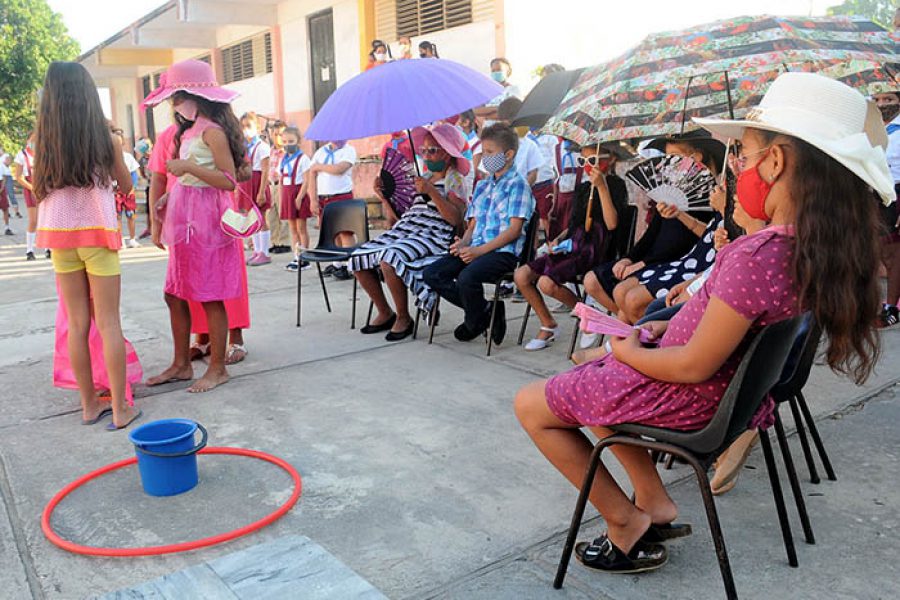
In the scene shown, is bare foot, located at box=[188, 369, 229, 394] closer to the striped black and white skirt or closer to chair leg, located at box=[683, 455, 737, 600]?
the striped black and white skirt

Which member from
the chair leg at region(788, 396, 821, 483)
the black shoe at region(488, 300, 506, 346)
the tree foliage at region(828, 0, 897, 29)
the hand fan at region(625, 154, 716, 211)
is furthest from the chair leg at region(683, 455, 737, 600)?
the tree foliage at region(828, 0, 897, 29)

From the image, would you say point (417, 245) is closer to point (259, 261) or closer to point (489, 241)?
point (489, 241)

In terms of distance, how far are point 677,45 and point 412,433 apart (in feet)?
7.10

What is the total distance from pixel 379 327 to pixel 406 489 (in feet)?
9.06

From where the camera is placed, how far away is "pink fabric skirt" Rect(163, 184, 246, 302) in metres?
4.44

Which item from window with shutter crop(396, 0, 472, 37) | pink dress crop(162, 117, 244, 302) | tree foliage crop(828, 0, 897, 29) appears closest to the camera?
pink dress crop(162, 117, 244, 302)

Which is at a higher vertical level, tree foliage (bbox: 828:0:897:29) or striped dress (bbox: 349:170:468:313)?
tree foliage (bbox: 828:0:897:29)

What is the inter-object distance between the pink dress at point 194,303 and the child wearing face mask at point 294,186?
13.9 ft

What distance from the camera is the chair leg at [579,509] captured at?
89.0 inches

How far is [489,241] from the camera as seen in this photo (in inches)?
208

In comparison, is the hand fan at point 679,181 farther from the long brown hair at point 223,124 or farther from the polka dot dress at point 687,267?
the long brown hair at point 223,124

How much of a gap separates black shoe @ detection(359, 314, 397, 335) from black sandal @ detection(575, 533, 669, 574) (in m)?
3.49

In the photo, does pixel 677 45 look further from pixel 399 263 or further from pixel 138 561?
pixel 138 561

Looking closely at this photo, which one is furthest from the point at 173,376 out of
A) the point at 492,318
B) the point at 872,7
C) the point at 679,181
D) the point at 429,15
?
the point at 872,7
